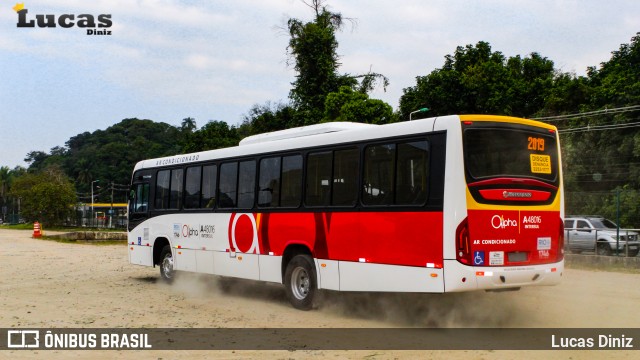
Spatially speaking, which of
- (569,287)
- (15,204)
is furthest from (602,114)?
(15,204)

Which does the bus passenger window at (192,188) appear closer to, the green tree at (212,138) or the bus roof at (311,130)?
the bus roof at (311,130)

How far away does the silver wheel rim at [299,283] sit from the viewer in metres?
12.4

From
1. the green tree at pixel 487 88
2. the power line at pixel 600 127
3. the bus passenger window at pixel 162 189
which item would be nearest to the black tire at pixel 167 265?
the bus passenger window at pixel 162 189

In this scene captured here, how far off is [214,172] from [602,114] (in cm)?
2689

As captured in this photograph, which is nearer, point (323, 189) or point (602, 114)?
point (323, 189)

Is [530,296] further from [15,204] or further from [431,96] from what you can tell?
[15,204]

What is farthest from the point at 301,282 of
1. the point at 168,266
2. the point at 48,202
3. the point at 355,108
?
the point at 48,202

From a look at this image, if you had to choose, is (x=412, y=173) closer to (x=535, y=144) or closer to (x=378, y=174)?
(x=378, y=174)

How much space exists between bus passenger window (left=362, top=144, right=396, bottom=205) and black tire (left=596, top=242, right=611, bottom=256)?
49.8 ft

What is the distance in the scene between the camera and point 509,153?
10.2 m

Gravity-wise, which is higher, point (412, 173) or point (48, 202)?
point (48, 202)

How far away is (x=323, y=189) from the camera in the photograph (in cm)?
1198

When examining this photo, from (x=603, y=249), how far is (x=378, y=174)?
1537cm

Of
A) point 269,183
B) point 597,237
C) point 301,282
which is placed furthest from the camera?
point 597,237
